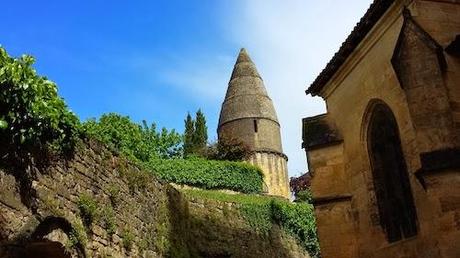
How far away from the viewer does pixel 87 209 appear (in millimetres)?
9523

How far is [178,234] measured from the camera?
1509cm

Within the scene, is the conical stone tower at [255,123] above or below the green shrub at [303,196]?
above

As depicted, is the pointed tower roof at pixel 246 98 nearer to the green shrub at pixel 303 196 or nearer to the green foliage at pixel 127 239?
the green shrub at pixel 303 196

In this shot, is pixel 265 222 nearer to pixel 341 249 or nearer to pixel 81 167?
pixel 341 249

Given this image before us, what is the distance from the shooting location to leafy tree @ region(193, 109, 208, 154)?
4262 centimetres

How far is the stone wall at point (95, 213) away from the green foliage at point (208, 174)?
13.6 m

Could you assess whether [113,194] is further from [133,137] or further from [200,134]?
[200,134]

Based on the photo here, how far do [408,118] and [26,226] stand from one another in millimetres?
6590

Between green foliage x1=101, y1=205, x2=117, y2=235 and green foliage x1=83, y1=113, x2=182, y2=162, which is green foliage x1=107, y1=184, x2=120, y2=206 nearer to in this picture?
green foliage x1=101, y1=205, x2=117, y2=235

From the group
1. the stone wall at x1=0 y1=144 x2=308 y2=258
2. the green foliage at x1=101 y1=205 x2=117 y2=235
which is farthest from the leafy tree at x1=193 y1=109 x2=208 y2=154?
the green foliage at x1=101 y1=205 x2=117 y2=235

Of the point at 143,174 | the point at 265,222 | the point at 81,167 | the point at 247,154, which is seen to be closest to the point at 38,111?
the point at 81,167

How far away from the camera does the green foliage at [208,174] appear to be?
3158cm

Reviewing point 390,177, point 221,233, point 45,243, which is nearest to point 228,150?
point 221,233

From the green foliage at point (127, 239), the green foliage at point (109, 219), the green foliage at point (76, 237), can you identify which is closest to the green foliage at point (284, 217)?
the green foliage at point (127, 239)
